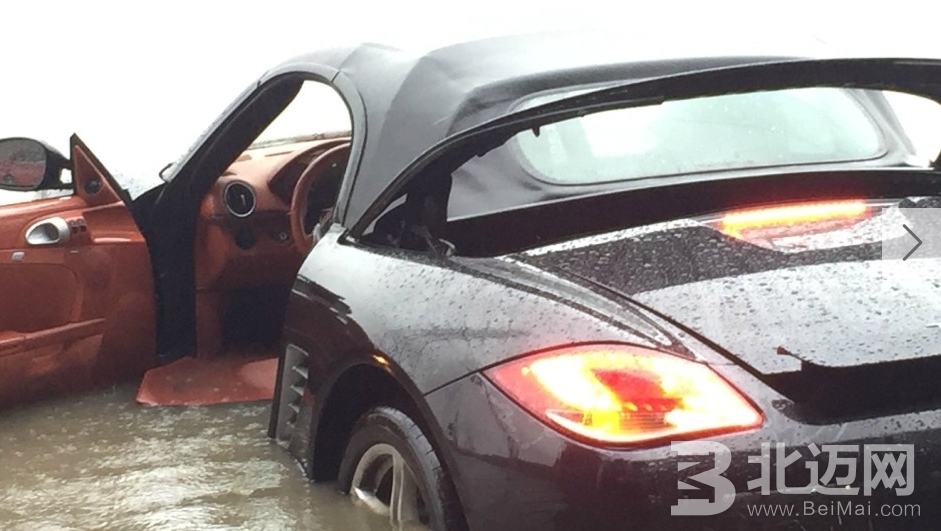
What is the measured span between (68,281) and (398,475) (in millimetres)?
2030

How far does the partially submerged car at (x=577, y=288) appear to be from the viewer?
5.70ft

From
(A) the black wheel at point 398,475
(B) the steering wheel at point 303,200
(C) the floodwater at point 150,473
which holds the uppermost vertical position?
(B) the steering wheel at point 303,200

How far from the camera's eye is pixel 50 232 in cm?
390

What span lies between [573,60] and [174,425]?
6.93ft

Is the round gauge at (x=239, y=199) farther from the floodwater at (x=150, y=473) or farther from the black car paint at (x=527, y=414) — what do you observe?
the black car paint at (x=527, y=414)

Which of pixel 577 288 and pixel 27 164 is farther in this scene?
pixel 27 164

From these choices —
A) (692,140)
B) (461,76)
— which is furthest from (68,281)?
(692,140)

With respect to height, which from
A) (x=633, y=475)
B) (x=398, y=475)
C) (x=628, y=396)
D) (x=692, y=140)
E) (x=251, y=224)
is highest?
(x=692, y=140)

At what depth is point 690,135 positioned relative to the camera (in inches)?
113

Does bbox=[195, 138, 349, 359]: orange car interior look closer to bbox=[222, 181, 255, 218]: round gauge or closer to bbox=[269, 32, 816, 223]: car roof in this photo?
bbox=[222, 181, 255, 218]: round gauge

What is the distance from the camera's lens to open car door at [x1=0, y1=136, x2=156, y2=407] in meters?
3.86

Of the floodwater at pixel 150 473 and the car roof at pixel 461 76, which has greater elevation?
the car roof at pixel 461 76

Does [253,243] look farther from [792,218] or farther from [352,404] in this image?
[792,218]

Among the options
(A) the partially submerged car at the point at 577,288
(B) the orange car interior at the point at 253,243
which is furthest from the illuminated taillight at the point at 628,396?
(B) the orange car interior at the point at 253,243
